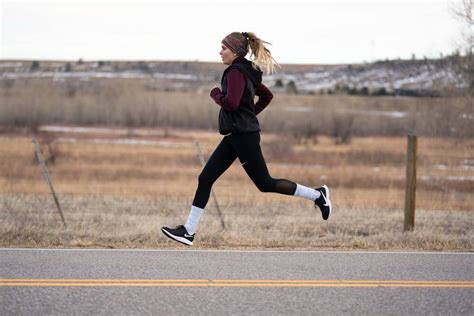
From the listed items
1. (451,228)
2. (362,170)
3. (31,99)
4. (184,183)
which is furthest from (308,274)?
(31,99)

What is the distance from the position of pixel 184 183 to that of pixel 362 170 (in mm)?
8351

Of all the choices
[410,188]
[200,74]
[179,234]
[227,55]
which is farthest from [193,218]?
[200,74]

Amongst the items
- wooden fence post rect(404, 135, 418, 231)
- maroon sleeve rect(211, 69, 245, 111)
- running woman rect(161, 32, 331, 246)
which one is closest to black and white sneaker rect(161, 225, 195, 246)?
running woman rect(161, 32, 331, 246)

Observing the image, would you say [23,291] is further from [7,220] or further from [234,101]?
[7,220]

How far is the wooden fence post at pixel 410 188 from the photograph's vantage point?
34.5 feet

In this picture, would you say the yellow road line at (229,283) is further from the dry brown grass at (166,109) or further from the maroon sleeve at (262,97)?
the dry brown grass at (166,109)

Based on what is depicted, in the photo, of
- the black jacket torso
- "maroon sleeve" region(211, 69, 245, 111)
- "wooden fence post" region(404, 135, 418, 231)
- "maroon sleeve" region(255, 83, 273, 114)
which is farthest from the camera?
"wooden fence post" region(404, 135, 418, 231)

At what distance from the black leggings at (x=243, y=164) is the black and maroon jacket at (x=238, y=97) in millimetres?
109

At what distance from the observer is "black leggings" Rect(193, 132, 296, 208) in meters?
7.13

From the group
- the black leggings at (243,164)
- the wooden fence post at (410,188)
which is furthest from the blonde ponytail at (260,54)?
the wooden fence post at (410,188)

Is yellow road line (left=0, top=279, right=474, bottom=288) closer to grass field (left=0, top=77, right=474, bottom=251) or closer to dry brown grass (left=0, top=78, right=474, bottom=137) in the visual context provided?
grass field (left=0, top=77, right=474, bottom=251)

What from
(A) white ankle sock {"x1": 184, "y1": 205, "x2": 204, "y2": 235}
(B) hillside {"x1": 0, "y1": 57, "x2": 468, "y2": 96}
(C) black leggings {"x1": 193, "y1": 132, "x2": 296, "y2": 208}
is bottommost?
(B) hillside {"x1": 0, "y1": 57, "x2": 468, "y2": 96}

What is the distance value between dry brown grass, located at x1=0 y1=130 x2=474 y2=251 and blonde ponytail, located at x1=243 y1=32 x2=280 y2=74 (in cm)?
246

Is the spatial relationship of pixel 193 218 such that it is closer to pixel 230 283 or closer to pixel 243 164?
pixel 243 164
